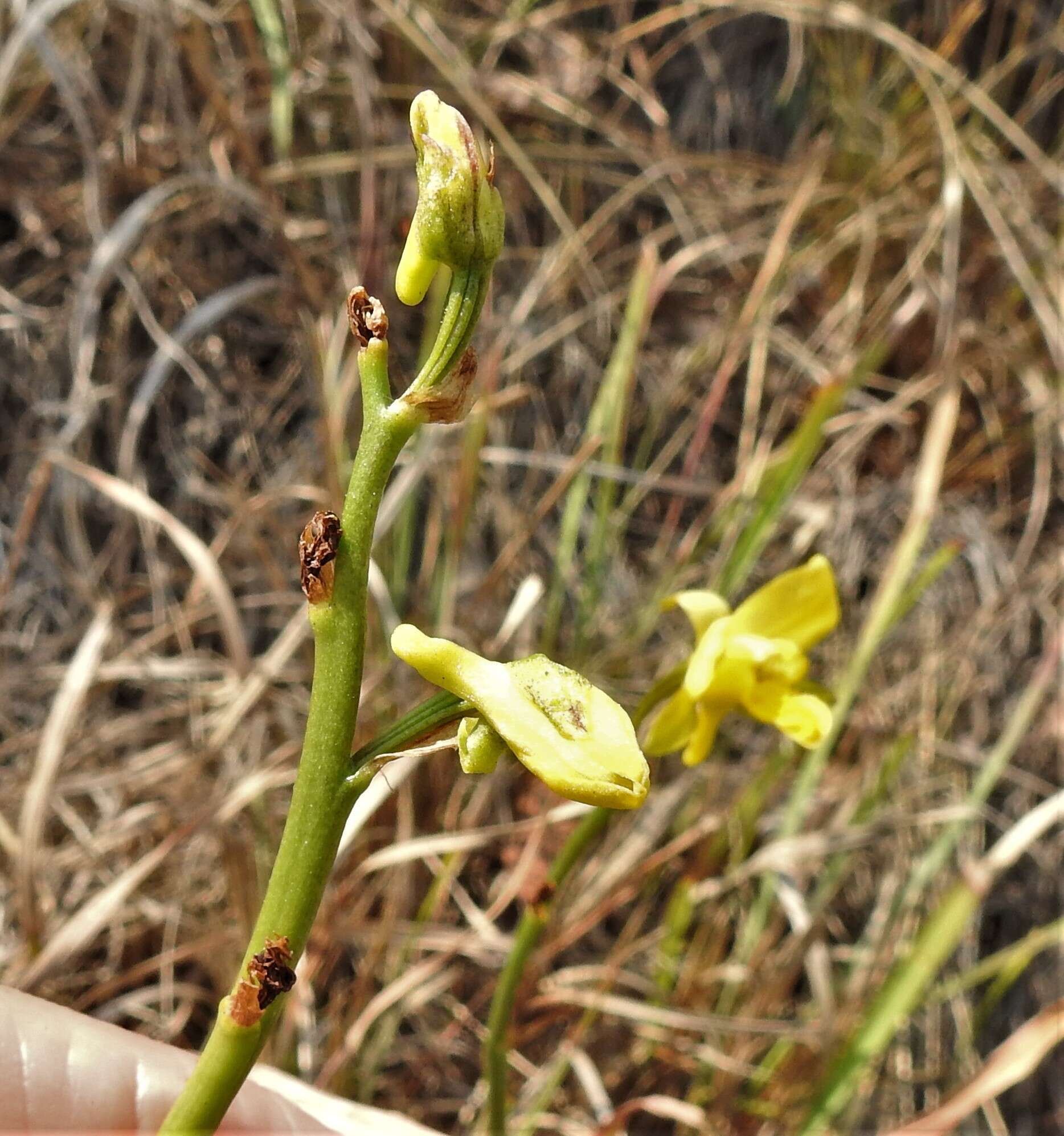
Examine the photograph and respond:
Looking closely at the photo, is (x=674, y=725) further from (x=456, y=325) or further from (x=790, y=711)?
(x=456, y=325)

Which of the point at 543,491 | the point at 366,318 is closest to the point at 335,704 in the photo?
the point at 366,318

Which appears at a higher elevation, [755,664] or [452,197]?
[452,197]

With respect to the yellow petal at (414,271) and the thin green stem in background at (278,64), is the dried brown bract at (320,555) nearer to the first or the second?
the yellow petal at (414,271)

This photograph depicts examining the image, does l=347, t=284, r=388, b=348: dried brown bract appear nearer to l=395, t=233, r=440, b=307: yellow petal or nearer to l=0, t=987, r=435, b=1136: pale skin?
l=395, t=233, r=440, b=307: yellow petal

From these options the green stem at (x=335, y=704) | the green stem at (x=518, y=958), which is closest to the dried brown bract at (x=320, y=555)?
the green stem at (x=335, y=704)

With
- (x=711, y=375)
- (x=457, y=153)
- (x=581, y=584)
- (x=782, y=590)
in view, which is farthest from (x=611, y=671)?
(x=457, y=153)

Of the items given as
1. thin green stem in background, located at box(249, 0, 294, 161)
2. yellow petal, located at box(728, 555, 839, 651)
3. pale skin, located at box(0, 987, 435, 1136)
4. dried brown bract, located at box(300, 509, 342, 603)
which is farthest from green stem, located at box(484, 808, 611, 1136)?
thin green stem in background, located at box(249, 0, 294, 161)

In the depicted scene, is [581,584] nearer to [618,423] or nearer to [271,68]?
[618,423]
